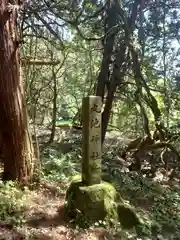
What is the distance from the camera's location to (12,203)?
438 cm

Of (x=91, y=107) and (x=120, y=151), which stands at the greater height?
(x=91, y=107)

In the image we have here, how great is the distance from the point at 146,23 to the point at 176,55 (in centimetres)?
158

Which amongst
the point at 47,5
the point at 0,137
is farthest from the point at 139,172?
the point at 47,5

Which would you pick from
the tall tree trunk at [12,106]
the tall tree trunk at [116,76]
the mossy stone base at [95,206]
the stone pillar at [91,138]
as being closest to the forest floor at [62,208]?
the mossy stone base at [95,206]

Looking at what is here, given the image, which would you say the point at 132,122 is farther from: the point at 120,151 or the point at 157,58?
the point at 157,58

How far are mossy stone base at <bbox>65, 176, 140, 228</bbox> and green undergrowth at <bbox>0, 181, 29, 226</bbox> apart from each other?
2.28 feet

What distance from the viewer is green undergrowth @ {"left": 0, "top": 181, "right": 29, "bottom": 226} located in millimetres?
4070

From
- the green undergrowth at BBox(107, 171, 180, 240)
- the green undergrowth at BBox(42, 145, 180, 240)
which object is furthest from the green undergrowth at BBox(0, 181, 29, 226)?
the green undergrowth at BBox(107, 171, 180, 240)

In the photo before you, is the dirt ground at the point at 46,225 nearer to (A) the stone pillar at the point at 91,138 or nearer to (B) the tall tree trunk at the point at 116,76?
(A) the stone pillar at the point at 91,138

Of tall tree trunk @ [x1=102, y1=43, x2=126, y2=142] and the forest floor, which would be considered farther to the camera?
tall tree trunk @ [x1=102, y1=43, x2=126, y2=142]

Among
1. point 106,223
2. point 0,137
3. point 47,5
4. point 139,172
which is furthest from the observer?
point 139,172

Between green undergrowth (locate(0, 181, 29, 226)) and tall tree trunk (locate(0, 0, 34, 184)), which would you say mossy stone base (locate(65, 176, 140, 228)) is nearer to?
green undergrowth (locate(0, 181, 29, 226))

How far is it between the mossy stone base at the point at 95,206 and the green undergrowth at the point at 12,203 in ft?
2.28

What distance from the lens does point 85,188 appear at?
4.55 meters
